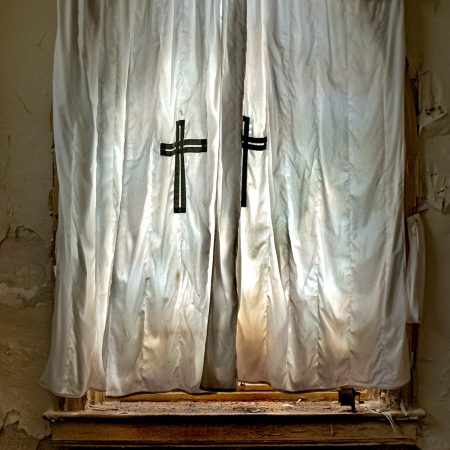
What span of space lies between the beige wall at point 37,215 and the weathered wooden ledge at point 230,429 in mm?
85

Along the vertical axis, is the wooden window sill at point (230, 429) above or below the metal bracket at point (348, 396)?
below

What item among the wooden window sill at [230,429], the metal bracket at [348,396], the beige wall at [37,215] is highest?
the beige wall at [37,215]

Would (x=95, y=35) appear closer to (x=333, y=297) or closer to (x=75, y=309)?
(x=75, y=309)

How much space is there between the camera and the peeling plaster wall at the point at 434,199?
1.84 meters

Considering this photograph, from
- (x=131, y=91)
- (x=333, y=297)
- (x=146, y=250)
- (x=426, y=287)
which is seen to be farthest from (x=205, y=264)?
(x=426, y=287)

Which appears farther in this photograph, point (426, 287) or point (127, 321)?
point (426, 287)

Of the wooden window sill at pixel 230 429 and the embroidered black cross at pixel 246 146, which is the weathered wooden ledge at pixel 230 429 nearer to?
the wooden window sill at pixel 230 429

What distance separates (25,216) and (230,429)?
35.1 inches

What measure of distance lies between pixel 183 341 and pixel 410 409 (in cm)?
71

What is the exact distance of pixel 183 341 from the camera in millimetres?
1738

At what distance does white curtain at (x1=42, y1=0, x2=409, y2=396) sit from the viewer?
173 cm

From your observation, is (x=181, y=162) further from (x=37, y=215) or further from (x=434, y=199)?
(x=434, y=199)

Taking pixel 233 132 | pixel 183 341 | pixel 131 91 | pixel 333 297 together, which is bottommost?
pixel 183 341

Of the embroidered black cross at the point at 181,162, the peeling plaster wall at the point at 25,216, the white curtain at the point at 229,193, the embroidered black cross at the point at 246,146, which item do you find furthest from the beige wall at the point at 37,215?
the embroidered black cross at the point at 246,146
